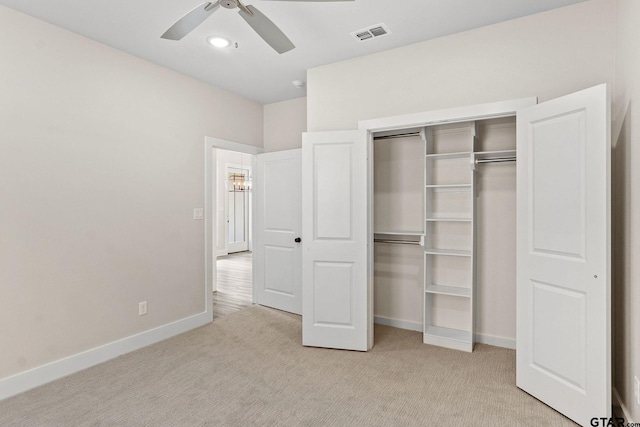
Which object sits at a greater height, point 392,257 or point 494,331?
point 392,257

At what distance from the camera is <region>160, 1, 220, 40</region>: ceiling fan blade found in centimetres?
197

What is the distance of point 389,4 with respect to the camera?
99.3 inches

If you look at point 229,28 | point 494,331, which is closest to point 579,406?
point 494,331

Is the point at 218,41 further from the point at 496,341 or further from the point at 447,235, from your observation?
the point at 496,341

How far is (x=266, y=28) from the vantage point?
84.2 inches

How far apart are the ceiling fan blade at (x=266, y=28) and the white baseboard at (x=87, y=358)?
3023 mm

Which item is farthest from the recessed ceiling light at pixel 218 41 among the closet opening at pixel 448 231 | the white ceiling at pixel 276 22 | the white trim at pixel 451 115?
the closet opening at pixel 448 231

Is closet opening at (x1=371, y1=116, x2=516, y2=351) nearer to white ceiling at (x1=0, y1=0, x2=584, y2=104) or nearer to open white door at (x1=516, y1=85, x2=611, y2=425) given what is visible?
open white door at (x1=516, y1=85, x2=611, y2=425)

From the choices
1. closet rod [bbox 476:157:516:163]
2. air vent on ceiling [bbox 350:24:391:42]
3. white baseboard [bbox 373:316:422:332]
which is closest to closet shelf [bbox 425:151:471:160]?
closet rod [bbox 476:157:516:163]

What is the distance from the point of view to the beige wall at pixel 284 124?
471cm

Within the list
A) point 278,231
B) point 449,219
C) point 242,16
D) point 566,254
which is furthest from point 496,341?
point 242,16

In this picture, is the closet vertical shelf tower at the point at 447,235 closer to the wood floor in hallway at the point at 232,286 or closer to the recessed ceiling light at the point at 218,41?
the recessed ceiling light at the point at 218,41

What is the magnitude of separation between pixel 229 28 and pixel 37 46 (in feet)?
4.97

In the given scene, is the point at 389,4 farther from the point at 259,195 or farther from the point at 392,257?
the point at 259,195
